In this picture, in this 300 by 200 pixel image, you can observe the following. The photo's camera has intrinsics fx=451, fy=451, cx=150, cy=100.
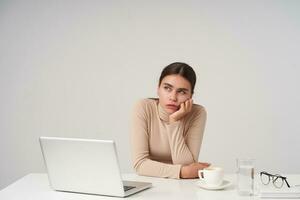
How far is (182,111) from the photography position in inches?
96.5

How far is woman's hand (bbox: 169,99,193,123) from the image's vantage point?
2455 millimetres

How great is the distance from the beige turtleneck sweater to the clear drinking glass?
0.63m

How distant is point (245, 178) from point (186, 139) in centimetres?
76

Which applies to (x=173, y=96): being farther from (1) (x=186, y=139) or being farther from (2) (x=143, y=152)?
(2) (x=143, y=152)

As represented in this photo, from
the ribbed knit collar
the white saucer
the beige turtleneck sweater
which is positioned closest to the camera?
Answer: the white saucer

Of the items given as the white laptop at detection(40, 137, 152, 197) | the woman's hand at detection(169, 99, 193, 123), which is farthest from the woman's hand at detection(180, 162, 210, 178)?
the woman's hand at detection(169, 99, 193, 123)

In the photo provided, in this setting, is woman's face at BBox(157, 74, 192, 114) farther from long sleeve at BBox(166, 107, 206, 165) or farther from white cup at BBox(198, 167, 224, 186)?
white cup at BBox(198, 167, 224, 186)

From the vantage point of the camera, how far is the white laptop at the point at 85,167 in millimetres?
1731

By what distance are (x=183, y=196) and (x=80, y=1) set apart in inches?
106

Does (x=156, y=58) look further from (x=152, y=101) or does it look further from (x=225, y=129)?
(x=152, y=101)

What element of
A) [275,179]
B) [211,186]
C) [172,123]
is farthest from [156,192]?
[172,123]

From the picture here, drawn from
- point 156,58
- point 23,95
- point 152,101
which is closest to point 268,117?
point 156,58

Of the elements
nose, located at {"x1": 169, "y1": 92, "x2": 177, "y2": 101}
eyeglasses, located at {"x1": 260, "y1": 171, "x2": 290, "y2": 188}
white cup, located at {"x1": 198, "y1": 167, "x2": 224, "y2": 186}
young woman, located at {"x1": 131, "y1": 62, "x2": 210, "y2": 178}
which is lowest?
eyeglasses, located at {"x1": 260, "y1": 171, "x2": 290, "y2": 188}

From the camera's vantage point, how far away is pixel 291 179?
2061 millimetres
